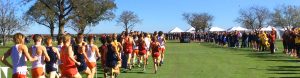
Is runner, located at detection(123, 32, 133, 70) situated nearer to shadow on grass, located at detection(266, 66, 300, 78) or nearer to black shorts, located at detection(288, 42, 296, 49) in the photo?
shadow on grass, located at detection(266, 66, 300, 78)

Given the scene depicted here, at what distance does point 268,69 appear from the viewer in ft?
65.1

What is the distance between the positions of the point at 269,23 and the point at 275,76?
94.5 metres

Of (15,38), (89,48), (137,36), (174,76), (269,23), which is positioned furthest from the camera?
(269,23)

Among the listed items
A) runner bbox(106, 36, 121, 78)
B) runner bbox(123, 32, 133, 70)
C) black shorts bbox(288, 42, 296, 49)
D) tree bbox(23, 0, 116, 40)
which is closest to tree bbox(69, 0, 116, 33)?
tree bbox(23, 0, 116, 40)

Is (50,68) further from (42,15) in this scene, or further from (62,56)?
(42,15)

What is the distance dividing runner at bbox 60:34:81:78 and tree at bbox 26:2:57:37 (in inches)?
2136

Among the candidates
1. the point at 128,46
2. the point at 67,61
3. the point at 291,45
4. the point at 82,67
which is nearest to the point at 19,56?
the point at 67,61

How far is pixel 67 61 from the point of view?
11961 millimetres

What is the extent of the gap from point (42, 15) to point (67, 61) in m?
59.4

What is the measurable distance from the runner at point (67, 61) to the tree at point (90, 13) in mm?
53663

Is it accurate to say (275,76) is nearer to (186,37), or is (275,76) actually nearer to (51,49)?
(51,49)

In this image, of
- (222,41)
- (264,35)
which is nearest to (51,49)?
(264,35)

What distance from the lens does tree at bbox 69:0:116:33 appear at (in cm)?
6669

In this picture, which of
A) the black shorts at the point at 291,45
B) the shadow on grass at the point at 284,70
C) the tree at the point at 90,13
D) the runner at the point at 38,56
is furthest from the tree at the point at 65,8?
the runner at the point at 38,56
